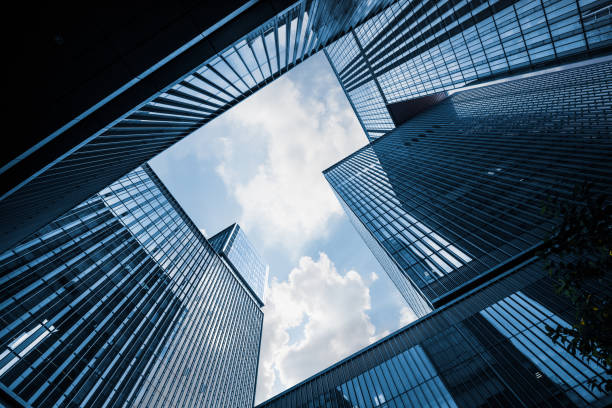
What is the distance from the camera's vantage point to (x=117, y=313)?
36.5 meters

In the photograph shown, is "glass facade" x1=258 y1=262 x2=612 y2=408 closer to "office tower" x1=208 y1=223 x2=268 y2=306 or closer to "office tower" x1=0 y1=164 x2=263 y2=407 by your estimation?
"office tower" x1=0 y1=164 x2=263 y2=407

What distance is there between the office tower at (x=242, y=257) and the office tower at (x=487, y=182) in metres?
58.9

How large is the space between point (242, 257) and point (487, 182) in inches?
3965

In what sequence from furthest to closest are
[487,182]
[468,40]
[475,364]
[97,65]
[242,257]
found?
[242,257]
[487,182]
[468,40]
[475,364]
[97,65]

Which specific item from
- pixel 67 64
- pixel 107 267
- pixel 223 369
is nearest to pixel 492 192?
pixel 67 64

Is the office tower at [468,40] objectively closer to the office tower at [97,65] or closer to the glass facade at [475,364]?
the glass facade at [475,364]

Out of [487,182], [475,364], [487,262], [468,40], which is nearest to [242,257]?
[487,182]

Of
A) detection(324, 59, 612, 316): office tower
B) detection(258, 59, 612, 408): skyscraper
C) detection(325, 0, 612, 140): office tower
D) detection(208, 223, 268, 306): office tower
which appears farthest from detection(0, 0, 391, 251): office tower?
detection(208, 223, 268, 306): office tower

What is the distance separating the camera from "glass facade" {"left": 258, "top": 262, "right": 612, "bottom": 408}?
57.1 ft

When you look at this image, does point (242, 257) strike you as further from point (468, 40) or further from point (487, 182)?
point (468, 40)

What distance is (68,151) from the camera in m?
9.49

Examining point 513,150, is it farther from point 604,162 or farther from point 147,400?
point 147,400

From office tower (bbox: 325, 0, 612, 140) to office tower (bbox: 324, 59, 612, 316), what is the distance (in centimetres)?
1297

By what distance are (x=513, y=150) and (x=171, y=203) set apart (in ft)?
251
